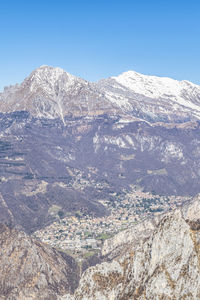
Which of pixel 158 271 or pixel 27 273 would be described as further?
pixel 27 273

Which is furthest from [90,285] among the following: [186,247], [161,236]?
[186,247]

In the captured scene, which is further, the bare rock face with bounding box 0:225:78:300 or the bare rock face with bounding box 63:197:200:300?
the bare rock face with bounding box 0:225:78:300

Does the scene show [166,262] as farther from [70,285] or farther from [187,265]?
[70,285]

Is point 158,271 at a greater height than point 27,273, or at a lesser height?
greater

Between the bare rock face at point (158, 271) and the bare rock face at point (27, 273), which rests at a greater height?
the bare rock face at point (158, 271)

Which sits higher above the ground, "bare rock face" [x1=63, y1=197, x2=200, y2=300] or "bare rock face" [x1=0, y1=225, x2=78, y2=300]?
"bare rock face" [x1=63, y1=197, x2=200, y2=300]

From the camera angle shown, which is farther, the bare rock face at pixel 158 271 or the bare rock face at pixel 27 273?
the bare rock face at pixel 27 273
